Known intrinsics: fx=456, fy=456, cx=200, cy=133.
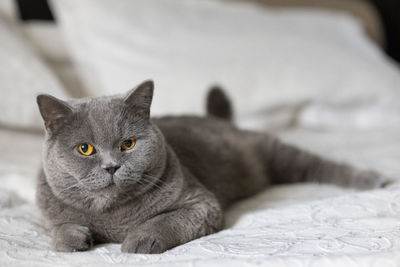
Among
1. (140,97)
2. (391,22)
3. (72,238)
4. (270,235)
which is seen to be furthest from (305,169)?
(391,22)

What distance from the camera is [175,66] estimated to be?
2.03 meters

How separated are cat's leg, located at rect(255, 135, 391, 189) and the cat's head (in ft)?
2.15

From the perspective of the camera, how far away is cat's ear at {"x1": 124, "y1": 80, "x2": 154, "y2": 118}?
1060 millimetres

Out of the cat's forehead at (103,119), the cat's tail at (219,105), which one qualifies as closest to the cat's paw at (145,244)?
the cat's forehead at (103,119)

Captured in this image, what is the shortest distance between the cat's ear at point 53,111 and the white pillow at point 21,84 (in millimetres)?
785

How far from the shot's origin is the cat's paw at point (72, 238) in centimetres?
97

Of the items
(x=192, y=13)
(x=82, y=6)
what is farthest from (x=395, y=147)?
(x=82, y=6)

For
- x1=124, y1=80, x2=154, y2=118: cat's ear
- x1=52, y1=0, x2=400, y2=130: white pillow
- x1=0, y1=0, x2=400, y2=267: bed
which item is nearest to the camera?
x1=124, y1=80, x2=154, y2=118: cat's ear

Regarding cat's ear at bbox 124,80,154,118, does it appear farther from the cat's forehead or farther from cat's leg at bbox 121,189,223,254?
Result: cat's leg at bbox 121,189,223,254

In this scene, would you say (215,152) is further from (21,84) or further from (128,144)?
(21,84)

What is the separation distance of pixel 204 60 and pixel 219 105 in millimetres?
374

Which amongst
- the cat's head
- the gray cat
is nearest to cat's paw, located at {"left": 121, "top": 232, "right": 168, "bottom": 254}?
the gray cat

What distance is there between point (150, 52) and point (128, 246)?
1.27 m

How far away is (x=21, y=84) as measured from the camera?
178 cm
